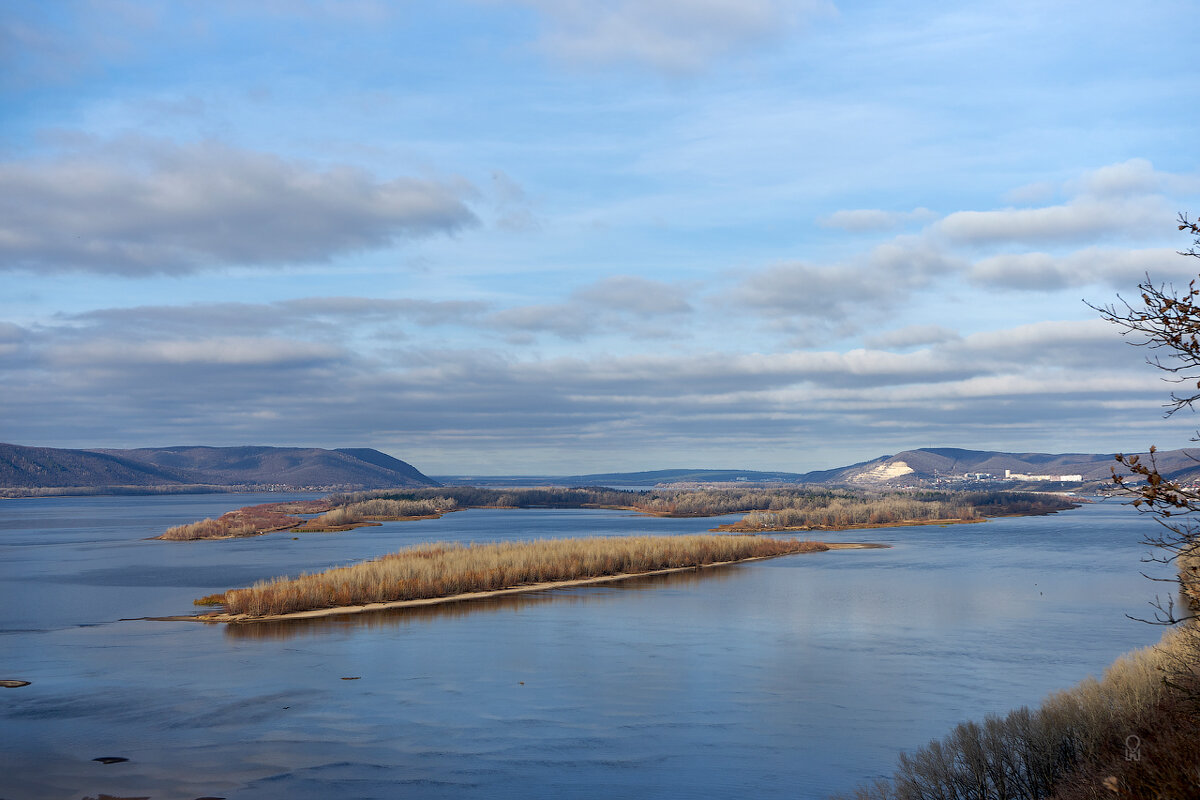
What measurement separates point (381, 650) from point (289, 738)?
Result: 42.8ft

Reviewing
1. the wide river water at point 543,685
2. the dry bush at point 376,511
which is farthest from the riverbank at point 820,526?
the wide river water at point 543,685

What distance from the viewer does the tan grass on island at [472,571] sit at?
157ft

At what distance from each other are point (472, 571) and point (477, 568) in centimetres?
102

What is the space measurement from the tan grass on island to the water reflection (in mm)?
1850

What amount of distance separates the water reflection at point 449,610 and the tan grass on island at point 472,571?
6.07 feet

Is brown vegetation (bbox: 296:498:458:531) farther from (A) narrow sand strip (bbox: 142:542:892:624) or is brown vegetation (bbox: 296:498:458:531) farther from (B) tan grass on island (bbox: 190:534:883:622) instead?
(A) narrow sand strip (bbox: 142:542:892:624)

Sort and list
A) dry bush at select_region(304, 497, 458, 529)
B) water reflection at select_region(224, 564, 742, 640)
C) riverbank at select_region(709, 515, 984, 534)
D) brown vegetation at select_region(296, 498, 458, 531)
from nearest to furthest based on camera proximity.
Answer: water reflection at select_region(224, 564, 742, 640), riverbank at select_region(709, 515, 984, 534), brown vegetation at select_region(296, 498, 458, 531), dry bush at select_region(304, 497, 458, 529)

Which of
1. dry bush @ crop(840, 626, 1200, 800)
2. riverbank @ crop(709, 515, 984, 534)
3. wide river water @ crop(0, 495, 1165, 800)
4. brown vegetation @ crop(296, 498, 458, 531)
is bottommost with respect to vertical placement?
riverbank @ crop(709, 515, 984, 534)

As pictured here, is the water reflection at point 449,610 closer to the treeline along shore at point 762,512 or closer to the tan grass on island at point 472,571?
the tan grass on island at point 472,571

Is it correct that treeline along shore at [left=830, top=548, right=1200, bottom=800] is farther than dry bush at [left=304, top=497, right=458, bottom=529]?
No

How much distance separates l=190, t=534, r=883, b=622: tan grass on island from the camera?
4800 centimetres

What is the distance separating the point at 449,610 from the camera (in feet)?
164

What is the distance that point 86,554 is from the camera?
286 ft

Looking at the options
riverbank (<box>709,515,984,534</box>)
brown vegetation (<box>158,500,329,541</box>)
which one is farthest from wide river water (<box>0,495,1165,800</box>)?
riverbank (<box>709,515,984,534</box>)
